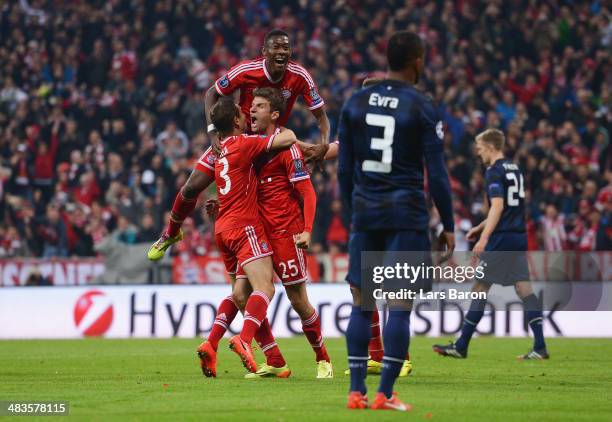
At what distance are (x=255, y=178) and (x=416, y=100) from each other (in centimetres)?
304

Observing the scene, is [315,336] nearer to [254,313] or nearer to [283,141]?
[254,313]

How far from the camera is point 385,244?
707 centimetres

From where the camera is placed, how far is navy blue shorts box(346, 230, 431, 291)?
6.97 meters

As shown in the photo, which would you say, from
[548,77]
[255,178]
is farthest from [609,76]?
[255,178]

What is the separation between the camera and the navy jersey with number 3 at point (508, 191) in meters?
12.6

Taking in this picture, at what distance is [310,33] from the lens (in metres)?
25.9

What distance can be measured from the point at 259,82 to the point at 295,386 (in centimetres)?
296

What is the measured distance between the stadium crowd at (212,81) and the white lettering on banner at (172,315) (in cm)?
209

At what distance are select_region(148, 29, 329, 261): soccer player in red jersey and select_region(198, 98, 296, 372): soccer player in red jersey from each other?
1.00 ft

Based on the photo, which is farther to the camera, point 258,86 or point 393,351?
point 258,86

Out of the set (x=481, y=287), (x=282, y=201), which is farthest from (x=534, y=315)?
(x=282, y=201)

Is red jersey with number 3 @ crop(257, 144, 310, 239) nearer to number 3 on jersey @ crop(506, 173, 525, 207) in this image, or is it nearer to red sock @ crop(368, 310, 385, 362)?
red sock @ crop(368, 310, 385, 362)

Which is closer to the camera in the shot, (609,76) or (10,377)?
(10,377)

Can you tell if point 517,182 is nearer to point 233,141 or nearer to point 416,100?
point 233,141
